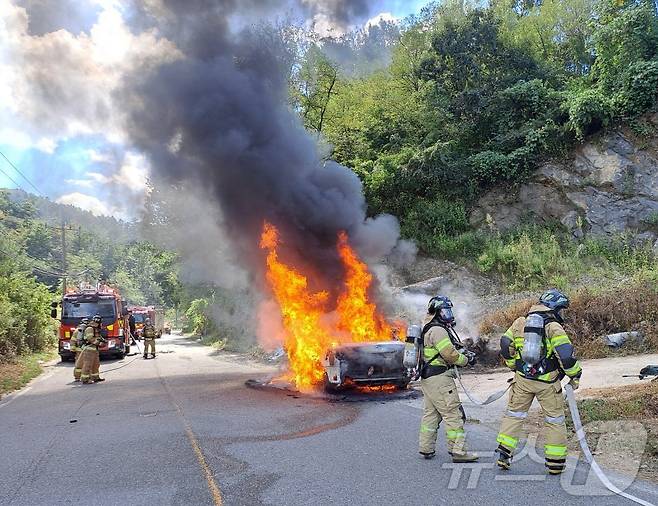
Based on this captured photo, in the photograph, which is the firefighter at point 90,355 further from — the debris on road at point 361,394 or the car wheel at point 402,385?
the car wheel at point 402,385

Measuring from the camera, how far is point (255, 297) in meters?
17.9

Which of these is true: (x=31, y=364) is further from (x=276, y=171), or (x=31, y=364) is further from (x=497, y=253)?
(x=497, y=253)

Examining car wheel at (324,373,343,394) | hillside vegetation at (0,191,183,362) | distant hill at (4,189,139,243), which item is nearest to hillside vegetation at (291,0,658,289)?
car wheel at (324,373,343,394)

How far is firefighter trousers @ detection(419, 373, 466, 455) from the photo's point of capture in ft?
16.1

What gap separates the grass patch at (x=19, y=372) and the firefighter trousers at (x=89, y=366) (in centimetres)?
142

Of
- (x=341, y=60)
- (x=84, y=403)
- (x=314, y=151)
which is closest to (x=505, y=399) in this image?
(x=84, y=403)

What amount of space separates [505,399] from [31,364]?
553 inches

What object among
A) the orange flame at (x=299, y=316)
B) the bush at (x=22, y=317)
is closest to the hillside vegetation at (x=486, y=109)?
the orange flame at (x=299, y=316)

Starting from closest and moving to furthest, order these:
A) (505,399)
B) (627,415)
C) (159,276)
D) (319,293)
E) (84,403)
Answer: (627,415) < (505,399) < (84,403) < (319,293) < (159,276)

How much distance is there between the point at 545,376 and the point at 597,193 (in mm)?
15792

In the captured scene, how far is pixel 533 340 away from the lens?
445 centimetres

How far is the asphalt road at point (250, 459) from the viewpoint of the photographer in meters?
4.16

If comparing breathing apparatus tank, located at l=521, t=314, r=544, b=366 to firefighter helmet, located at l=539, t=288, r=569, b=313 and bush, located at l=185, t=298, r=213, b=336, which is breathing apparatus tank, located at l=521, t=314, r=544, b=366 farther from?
bush, located at l=185, t=298, r=213, b=336

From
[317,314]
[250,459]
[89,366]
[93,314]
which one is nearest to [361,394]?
[317,314]
